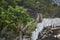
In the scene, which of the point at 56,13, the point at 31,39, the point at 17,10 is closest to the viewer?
the point at 31,39

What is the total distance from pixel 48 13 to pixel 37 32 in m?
8.92

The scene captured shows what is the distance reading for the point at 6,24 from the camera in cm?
982

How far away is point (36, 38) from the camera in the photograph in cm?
481

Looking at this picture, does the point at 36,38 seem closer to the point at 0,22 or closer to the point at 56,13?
the point at 0,22

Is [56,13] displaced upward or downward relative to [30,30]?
upward

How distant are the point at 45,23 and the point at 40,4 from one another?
8230 millimetres

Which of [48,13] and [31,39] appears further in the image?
[48,13]

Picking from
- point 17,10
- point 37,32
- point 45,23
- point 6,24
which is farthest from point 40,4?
point 37,32

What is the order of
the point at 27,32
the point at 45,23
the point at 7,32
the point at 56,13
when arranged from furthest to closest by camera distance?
the point at 56,13 < the point at 7,32 < the point at 45,23 < the point at 27,32

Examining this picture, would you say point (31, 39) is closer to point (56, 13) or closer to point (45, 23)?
point (45, 23)

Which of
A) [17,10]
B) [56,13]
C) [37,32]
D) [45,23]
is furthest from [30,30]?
[56,13]

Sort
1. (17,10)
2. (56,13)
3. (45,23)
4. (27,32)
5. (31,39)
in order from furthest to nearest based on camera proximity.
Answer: (56,13) < (17,10) < (45,23) < (27,32) < (31,39)

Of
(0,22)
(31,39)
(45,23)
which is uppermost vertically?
(0,22)

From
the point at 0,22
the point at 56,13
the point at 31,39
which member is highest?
the point at 56,13
